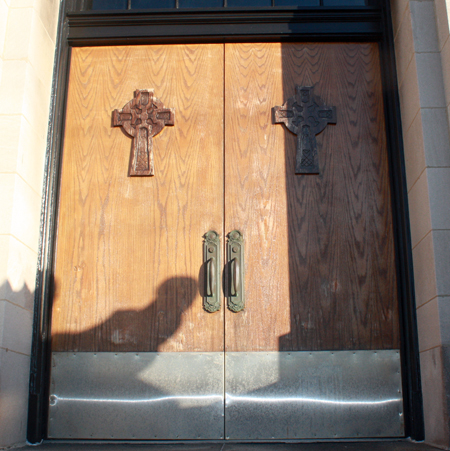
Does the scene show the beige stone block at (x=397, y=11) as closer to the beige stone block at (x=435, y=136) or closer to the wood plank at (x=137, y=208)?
the beige stone block at (x=435, y=136)

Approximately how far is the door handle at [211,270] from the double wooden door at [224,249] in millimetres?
41

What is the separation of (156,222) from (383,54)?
199 cm

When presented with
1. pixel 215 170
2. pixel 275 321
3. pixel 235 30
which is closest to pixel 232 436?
pixel 275 321

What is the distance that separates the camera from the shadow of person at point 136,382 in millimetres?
3182

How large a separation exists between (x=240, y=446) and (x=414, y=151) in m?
2.05

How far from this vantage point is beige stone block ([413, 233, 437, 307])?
9.89ft

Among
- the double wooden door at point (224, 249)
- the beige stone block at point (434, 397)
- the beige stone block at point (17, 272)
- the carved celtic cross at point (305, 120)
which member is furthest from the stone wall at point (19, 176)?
the beige stone block at point (434, 397)

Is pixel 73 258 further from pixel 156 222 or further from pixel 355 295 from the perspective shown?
pixel 355 295

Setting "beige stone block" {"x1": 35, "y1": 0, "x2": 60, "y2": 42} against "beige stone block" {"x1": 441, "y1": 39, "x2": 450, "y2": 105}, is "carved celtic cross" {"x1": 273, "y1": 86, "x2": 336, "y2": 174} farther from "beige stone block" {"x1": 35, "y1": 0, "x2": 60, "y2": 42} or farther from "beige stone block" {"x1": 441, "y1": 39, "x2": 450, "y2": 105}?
"beige stone block" {"x1": 35, "y1": 0, "x2": 60, "y2": 42}

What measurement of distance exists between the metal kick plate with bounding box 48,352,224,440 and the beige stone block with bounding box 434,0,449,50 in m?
2.38

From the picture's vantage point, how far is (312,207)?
3.50 m

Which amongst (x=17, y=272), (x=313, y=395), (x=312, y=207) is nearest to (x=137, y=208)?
(x=17, y=272)

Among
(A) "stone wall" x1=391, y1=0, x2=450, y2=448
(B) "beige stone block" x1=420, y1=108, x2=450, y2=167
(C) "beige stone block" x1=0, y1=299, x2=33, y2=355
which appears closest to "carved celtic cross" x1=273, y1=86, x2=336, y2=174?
(A) "stone wall" x1=391, y1=0, x2=450, y2=448

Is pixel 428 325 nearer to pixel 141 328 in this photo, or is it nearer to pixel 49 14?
pixel 141 328
